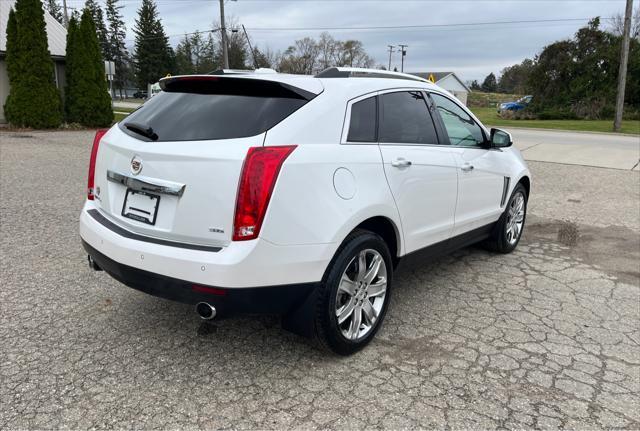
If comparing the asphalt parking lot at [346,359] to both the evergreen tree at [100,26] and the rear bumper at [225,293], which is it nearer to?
the rear bumper at [225,293]

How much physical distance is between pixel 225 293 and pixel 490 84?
119 metres

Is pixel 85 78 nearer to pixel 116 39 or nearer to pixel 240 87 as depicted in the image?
pixel 240 87

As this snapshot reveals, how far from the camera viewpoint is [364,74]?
353cm

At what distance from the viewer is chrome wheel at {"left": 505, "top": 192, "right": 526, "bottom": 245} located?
529 centimetres

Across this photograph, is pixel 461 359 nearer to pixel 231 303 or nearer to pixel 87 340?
pixel 231 303

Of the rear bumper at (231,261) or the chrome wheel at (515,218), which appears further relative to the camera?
the chrome wheel at (515,218)

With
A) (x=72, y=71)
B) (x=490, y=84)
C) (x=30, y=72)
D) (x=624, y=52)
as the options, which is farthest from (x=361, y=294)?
(x=490, y=84)

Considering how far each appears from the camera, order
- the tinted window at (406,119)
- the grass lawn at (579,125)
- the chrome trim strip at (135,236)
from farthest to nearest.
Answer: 1. the grass lawn at (579,125)
2. the tinted window at (406,119)
3. the chrome trim strip at (135,236)

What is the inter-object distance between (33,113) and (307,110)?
18.0 meters

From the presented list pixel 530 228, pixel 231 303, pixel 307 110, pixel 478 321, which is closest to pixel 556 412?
pixel 478 321

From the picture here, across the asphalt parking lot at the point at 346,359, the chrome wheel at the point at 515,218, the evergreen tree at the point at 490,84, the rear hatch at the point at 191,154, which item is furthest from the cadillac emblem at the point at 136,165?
the evergreen tree at the point at 490,84

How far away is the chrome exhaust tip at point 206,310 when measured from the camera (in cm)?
263

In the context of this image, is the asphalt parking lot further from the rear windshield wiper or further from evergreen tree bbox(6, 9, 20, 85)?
evergreen tree bbox(6, 9, 20, 85)

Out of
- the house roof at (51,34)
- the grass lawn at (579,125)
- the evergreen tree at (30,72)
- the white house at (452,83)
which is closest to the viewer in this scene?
the evergreen tree at (30,72)
